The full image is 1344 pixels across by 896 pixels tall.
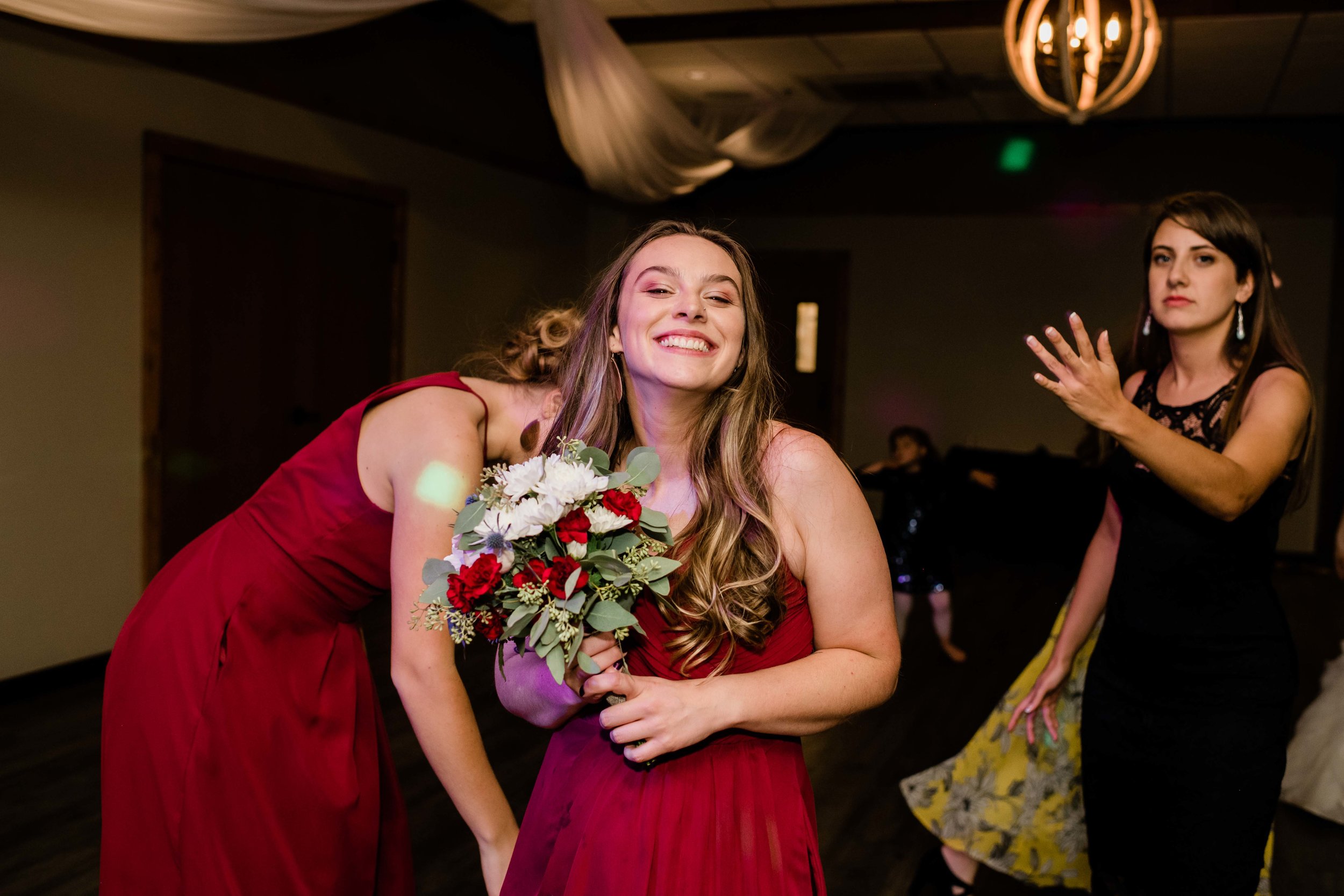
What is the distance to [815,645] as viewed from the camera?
149cm

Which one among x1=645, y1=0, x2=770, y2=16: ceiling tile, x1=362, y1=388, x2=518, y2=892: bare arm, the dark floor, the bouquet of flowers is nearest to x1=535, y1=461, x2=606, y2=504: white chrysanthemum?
the bouquet of flowers

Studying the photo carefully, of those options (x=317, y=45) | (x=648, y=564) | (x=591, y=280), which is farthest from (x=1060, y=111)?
(x=317, y=45)

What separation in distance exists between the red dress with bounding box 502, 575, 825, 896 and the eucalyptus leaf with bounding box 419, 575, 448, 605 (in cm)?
28

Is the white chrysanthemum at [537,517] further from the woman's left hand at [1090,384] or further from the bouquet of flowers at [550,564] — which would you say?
the woman's left hand at [1090,384]

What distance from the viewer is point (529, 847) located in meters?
1.45

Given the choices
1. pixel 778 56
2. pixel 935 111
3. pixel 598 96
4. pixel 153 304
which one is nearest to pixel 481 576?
pixel 153 304

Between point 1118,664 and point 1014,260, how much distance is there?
7.64m

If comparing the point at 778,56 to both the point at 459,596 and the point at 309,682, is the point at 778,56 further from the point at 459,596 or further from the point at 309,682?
the point at 459,596

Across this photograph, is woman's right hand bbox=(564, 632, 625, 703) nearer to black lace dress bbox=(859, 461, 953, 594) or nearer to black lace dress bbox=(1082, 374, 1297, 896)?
black lace dress bbox=(1082, 374, 1297, 896)

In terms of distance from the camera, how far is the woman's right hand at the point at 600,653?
1.26 m

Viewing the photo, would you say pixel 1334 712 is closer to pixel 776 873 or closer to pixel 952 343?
pixel 776 873

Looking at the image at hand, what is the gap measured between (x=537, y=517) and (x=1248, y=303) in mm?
1574

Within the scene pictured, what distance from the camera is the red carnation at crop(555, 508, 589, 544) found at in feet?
3.91

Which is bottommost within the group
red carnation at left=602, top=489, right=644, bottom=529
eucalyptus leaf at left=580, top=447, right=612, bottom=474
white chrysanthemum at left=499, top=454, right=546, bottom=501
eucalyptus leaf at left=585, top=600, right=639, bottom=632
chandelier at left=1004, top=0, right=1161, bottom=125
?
→ eucalyptus leaf at left=585, top=600, right=639, bottom=632
